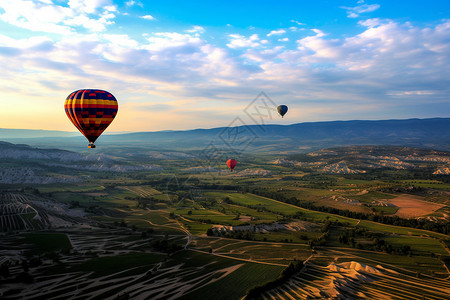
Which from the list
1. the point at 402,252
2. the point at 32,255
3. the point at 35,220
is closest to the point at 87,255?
the point at 32,255

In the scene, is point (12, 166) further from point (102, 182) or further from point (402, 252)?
point (402, 252)

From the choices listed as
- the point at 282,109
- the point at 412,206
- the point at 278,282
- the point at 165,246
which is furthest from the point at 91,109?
the point at 412,206

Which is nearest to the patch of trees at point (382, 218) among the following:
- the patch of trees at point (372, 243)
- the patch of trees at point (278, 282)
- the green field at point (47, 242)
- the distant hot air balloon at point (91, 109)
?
the patch of trees at point (372, 243)

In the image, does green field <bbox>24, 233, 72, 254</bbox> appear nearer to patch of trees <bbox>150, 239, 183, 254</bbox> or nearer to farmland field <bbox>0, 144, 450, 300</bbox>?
farmland field <bbox>0, 144, 450, 300</bbox>

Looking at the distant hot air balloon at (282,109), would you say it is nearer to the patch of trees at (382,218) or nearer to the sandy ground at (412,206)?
the patch of trees at (382,218)

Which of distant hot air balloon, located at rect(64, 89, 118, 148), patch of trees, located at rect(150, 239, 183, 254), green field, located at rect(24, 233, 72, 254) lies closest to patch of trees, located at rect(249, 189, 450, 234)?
patch of trees, located at rect(150, 239, 183, 254)
